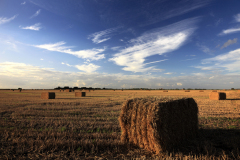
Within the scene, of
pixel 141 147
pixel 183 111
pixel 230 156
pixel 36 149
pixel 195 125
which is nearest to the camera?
pixel 230 156

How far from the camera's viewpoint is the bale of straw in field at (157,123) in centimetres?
524

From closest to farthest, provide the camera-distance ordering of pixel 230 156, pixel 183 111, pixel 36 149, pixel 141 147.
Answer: pixel 230 156 < pixel 36 149 < pixel 141 147 < pixel 183 111

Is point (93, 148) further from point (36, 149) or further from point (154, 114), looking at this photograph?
point (154, 114)

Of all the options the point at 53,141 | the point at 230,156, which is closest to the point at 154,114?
the point at 230,156

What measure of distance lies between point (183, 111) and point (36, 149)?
6147mm

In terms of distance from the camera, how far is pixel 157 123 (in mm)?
5238

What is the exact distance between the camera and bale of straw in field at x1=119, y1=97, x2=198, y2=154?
5.24 metres

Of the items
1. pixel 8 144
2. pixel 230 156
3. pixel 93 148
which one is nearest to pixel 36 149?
pixel 8 144

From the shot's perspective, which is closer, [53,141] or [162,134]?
[162,134]

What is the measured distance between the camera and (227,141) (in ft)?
19.9

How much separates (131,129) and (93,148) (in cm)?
167

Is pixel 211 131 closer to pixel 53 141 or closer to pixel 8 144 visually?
pixel 53 141

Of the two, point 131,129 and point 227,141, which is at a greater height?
point 131,129

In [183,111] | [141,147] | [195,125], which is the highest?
[183,111]
